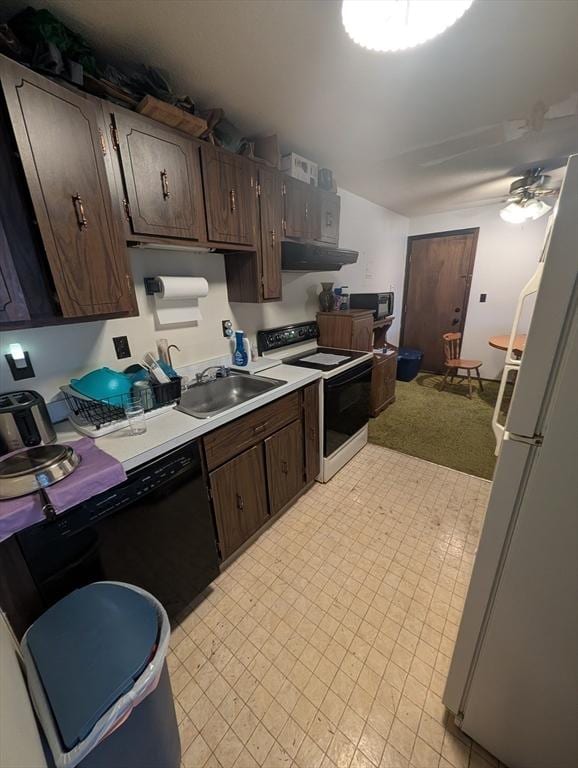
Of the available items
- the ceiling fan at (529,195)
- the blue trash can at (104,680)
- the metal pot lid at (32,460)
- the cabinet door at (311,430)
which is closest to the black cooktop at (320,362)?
the cabinet door at (311,430)

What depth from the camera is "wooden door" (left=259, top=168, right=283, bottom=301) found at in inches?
71.2

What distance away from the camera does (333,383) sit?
2137 millimetres

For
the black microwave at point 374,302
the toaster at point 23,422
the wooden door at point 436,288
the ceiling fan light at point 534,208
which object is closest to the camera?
the toaster at point 23,422

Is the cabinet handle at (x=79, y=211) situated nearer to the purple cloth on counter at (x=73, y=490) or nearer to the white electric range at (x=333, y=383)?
the purple cloth on counter at (x=73, y=490)

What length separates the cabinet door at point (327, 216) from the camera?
2275 millimetres

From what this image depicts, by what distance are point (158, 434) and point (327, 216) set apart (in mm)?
2164

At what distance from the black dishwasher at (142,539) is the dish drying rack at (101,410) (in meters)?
0.28

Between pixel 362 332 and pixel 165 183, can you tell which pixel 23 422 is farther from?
pixel 362 332

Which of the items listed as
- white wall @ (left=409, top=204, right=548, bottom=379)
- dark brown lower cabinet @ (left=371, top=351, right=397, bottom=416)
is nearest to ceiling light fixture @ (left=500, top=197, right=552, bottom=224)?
white wall @ (left=409, top=204, right=548, bottom=379)

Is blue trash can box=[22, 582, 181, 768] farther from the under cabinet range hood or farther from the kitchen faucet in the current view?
the under cabinet range hood

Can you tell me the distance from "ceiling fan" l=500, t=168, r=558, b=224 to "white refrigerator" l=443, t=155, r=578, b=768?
322 cm

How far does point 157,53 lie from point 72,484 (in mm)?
1770

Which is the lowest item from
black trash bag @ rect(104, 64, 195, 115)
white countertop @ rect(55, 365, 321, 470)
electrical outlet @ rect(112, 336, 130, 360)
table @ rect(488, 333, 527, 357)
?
table @ rect(488, 333, 527, 357)

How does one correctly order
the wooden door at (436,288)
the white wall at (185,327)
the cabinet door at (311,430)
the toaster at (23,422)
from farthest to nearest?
1. the wooden door at (436,288)
2. the cabinet door at (311,430)
3. the white wall at (185,327)
4. the toaster at (23,422)
